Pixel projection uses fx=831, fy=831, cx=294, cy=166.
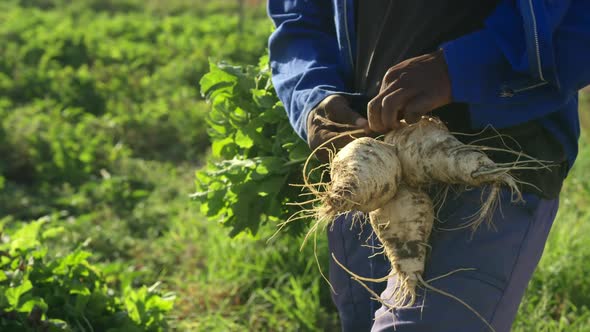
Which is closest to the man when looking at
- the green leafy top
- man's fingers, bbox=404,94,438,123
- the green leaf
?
man's fingers, bbox=404,94,438,123

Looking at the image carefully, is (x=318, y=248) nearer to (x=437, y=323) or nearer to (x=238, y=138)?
(x=238, y=138)

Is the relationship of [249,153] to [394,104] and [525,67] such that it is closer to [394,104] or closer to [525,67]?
[394,104]

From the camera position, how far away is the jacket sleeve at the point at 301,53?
245 centimetres

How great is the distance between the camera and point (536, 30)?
197 centimetres

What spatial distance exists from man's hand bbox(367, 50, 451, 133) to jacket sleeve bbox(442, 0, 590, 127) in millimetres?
29

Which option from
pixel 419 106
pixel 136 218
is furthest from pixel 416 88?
pixel 136 218

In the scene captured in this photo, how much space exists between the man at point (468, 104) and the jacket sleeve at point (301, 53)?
0.08ft

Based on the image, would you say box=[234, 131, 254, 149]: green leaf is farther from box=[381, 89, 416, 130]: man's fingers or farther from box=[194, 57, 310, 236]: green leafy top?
box=[381, 89, 416, 130]: man's fingers

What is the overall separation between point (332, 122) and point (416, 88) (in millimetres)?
292

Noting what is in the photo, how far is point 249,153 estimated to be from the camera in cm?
296

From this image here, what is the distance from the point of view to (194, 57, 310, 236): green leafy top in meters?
2.75

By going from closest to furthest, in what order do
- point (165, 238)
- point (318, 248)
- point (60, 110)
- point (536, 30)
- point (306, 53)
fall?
1. point (536, 30)
2. point (306, 53)
3. point (318, 248)
4. point (165, 238)
5. point (60, 110)

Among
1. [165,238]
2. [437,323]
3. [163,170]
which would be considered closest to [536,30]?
[437,323]

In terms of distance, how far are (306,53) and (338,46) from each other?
11 centimetres
